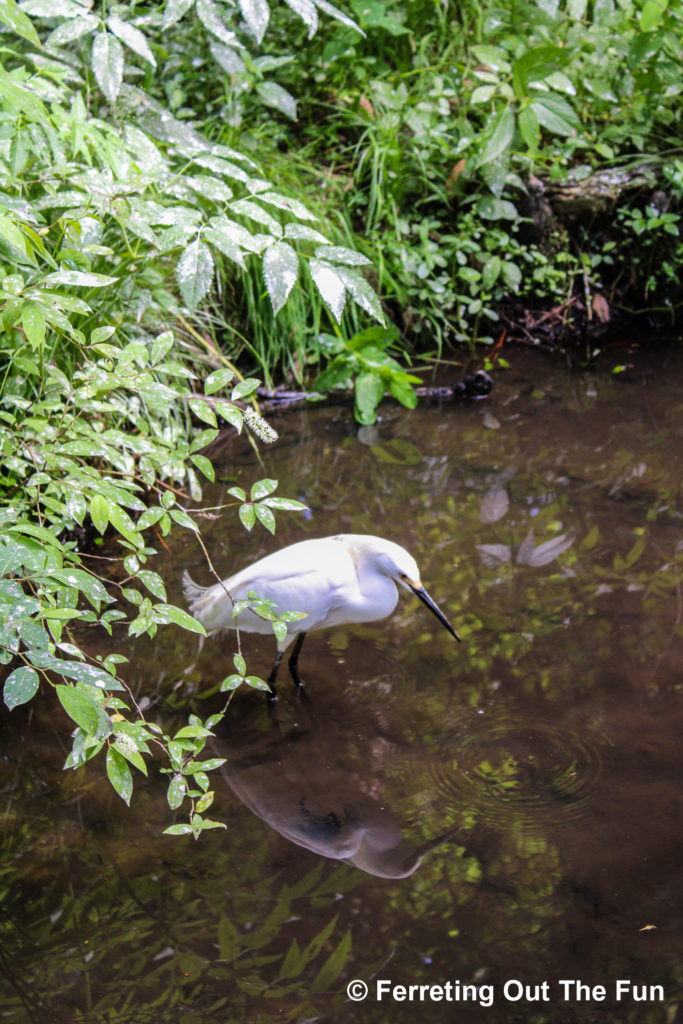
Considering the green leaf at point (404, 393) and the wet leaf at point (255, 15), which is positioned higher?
the wet leaf at point (255, 15)

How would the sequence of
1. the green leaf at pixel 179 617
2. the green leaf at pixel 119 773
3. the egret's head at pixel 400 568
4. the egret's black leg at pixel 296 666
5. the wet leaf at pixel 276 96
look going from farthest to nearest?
the wet leaf at pixel 276 96 < the egret's black leg at pixel 296 666 < the egret's head at pixel 400 568 < the green leaf at pixel 179 617 < the green leaf at pixel 119 773

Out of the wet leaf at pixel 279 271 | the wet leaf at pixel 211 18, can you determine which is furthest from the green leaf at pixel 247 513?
the wet leaf at pixel 211 18

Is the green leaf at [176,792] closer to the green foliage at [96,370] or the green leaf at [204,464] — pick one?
the green foliage at [96,370]

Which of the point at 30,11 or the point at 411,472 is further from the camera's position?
the point at 411,472

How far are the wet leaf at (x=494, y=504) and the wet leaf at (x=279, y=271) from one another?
1.77 metres

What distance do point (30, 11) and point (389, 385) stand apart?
236 cm

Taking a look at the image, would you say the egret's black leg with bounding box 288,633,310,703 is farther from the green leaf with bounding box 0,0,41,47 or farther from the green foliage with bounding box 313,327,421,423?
the green leaf with bounding box 0,0,41,47

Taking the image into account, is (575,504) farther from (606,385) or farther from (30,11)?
(30,11)

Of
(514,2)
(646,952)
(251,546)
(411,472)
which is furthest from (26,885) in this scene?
(514,2)

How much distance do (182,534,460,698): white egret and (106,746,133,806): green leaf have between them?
1.06m

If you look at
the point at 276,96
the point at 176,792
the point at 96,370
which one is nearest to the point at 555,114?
the point at 276,96

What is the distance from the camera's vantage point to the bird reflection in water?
2.25 meters

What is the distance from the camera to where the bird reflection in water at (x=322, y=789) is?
225 cm

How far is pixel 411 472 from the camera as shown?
4004mm
